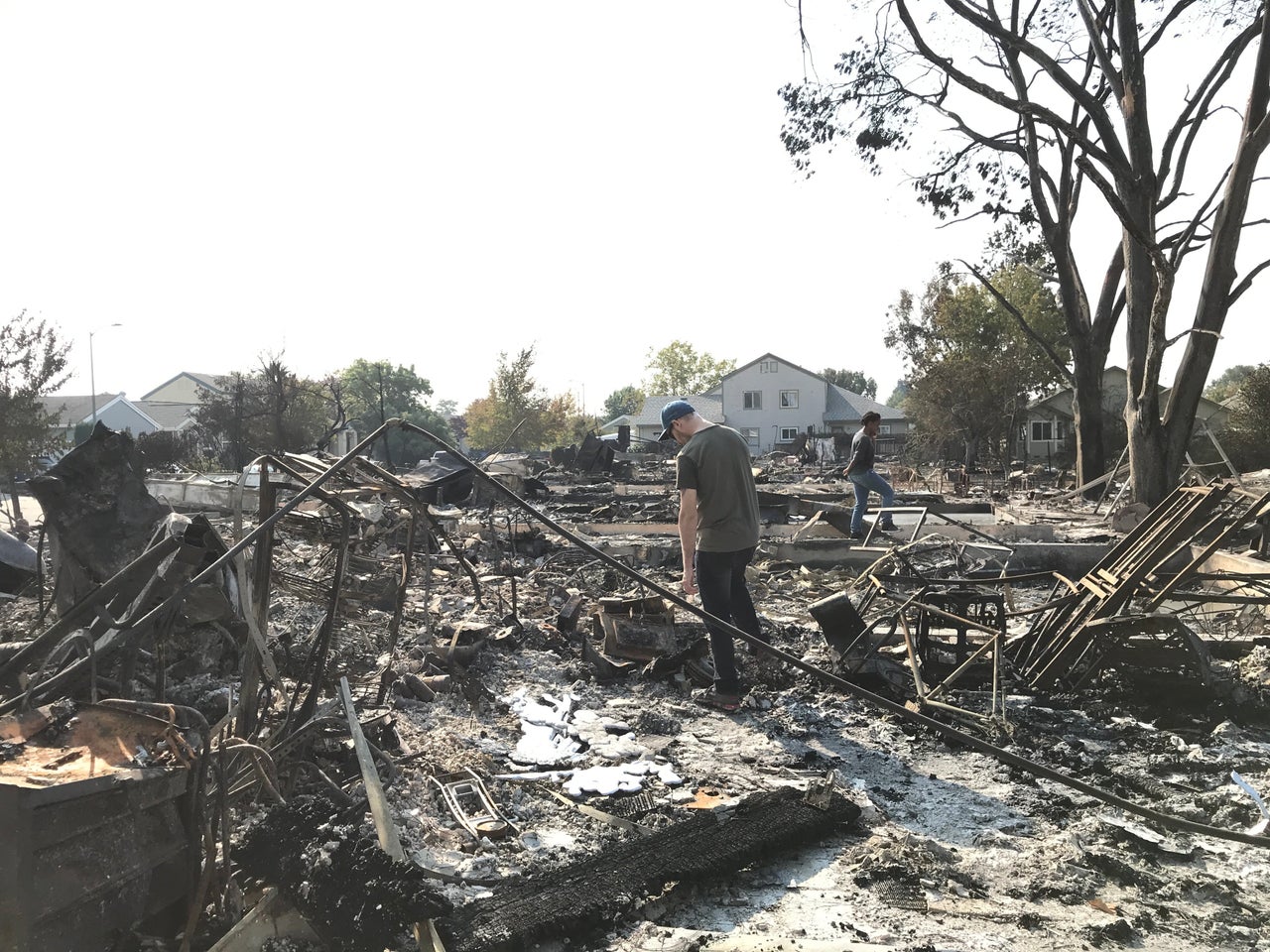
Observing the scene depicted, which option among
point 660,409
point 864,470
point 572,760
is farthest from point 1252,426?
point 660,409

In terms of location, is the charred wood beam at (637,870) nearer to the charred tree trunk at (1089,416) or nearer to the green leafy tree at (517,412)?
the charred tree trunk at (1089,416)

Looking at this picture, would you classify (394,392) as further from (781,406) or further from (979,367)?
(979,367)

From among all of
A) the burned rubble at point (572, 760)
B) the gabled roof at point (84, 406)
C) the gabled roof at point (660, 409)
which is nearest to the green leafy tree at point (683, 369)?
the gabled roof at point (660, 409)

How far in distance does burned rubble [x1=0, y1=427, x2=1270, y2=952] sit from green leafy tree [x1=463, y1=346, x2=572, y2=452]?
33880 millimetres

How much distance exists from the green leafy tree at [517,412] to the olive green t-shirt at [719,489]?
33629mm

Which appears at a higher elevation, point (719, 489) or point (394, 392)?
point (394, 392)

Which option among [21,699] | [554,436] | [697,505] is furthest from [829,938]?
[554,436]

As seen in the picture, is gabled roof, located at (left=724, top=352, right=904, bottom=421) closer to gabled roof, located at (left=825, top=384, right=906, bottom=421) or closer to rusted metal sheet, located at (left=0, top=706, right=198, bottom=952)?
gabled roof, located at (left=825, top=384, right=906, bottom=421)

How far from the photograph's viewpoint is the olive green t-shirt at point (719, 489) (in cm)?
533

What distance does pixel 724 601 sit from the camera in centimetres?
540

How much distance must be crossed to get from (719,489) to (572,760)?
1915 mm

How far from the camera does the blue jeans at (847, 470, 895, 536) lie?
11.6 meters

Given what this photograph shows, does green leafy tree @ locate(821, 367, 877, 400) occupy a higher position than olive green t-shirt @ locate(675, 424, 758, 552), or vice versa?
green leafy tree @ locate(821, 367, 877, 400)

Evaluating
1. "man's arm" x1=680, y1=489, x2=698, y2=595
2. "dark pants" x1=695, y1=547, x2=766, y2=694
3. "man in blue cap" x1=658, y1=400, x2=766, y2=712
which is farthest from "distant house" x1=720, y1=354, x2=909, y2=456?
"man's arm" x1=680, y1=489, x2=698, y2=595
